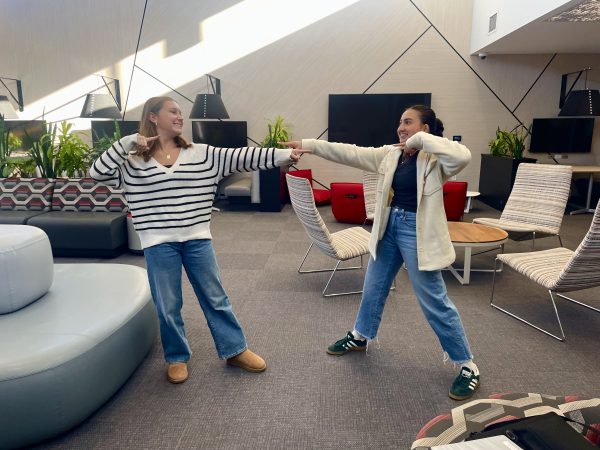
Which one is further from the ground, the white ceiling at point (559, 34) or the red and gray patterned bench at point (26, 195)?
the white ceiling at point (559, 34)

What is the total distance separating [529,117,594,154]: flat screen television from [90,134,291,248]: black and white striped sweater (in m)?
6.96

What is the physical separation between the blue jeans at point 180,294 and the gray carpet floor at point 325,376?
158 mm

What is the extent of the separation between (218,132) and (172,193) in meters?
5.83

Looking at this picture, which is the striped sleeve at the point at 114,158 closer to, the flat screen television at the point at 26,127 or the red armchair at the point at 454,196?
the red armchair at the point at 454,196

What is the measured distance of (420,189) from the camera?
2.05 meters

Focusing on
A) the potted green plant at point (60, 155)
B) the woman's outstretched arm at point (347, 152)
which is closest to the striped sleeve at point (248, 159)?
the woman's outstretched arm at point (347, 152)

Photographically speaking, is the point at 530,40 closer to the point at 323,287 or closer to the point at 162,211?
the point at 323,287

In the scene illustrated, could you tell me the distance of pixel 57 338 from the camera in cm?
186

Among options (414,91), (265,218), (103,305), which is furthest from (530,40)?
(103,305)

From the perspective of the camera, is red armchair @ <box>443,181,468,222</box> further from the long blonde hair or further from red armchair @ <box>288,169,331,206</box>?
the long blonde hair

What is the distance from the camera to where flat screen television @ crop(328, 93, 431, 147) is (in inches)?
302

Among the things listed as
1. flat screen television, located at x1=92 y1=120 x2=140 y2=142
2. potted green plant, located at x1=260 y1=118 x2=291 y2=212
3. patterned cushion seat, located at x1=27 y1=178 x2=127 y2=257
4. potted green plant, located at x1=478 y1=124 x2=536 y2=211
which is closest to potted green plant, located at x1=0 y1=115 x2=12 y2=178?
patterned cushion seat, located at x1=27 y1=178 x2=127 y2=257

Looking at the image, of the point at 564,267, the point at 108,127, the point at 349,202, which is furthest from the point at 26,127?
the point at 564,267

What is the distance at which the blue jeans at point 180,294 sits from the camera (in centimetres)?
212
